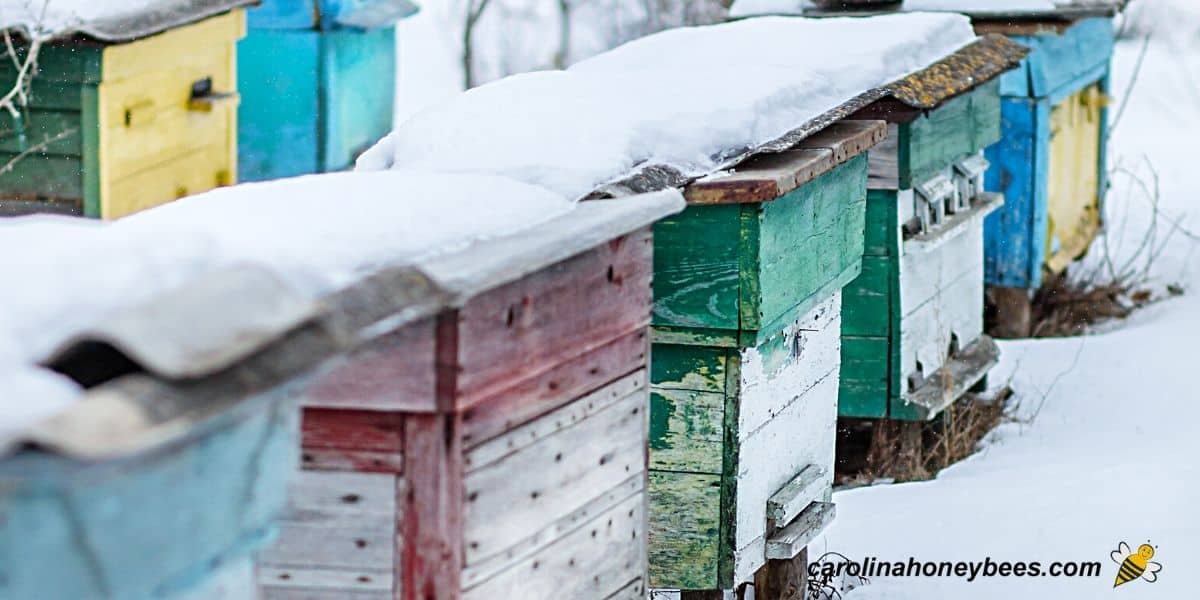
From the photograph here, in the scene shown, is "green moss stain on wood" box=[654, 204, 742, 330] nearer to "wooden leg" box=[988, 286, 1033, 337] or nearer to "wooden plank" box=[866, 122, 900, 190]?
"wooden plank" box=[866, 122, 900, 190]

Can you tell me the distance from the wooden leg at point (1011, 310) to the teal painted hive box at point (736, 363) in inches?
168

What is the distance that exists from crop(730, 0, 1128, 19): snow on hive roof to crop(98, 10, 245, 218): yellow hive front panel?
232cm

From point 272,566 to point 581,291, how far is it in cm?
68

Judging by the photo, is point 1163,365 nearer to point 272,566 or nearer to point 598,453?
point 598,453

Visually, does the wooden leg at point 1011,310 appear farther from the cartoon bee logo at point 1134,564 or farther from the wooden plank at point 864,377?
the cartoon bee logo at point 1134,564

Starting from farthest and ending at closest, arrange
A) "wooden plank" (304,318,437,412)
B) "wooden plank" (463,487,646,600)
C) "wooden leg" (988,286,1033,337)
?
"wooden leg" (988,286,1033,337)
"wooden plank" (463,487,646,600)
"wooden plank" (304,318,437,412)

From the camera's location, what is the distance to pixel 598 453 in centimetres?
297

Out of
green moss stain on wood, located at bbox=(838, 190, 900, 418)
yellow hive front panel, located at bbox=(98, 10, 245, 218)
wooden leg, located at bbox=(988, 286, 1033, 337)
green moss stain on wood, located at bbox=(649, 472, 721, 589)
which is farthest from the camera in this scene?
wooden leg, located at bbox=(988, 286, 1033, 337)

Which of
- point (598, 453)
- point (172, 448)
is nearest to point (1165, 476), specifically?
point (598, 453)

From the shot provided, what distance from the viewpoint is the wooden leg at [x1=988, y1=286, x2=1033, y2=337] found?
823 centimetres

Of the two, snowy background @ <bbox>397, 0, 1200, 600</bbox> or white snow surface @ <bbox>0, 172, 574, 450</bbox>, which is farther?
snowy background @ <bbox>397, 0, 1200, 600</bbox>

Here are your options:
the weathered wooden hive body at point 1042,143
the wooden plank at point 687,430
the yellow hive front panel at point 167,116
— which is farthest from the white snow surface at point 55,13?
the weathered wooden hive body at point 1042,143

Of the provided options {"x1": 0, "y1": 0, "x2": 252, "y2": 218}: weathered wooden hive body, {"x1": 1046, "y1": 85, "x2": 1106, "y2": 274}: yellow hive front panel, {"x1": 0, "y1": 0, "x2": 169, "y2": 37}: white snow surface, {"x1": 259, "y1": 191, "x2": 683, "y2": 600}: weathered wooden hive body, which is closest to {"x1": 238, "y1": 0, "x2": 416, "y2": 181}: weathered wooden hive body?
{"x1": 0, "y1": 0, "x2": 252, "y2": 218}: weathered wooden hive body

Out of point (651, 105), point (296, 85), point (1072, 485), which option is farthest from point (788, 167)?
point (296, 85)
